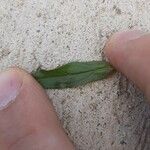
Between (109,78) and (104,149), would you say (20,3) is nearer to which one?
(109,78)

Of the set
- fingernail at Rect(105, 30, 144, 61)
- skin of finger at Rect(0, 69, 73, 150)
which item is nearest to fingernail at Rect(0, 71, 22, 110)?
skin of finger at Rect(0, 69, 73, 150)

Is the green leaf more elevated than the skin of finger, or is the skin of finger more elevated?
the green leaf

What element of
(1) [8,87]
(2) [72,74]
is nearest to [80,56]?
(2) [72,74]

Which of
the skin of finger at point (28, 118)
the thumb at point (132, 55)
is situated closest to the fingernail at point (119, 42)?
the thumb at point (132, 55)

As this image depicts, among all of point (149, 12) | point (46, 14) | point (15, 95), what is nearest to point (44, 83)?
point (15, 95)

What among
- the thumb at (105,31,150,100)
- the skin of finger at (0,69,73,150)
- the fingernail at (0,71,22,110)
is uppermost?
the thumb at (105,31,150,100)

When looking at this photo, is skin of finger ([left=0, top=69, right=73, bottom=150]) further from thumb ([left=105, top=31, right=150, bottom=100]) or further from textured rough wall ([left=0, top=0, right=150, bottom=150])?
thumb ([left=105, top=31, right=150, bottom=100])
